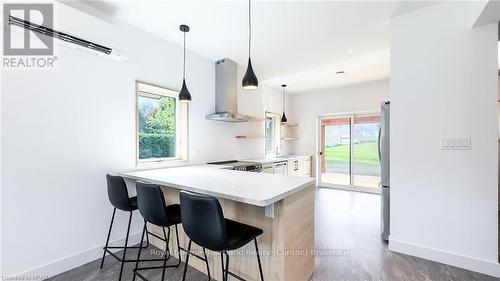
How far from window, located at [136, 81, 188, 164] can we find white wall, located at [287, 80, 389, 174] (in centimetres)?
405

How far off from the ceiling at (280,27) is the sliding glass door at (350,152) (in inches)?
72.2

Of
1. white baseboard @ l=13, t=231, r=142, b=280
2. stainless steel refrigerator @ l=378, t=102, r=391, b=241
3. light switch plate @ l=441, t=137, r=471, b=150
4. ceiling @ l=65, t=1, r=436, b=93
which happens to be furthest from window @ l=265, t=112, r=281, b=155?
white baseboard @ l=13, t=231, r=142, b=280

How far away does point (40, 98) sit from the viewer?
6.47ft

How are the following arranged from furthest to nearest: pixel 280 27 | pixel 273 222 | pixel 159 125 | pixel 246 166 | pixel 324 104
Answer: pixel 324 104 < pixel 246 166 < pixel 159 125 < pixel 280 27 < pixel 273 222

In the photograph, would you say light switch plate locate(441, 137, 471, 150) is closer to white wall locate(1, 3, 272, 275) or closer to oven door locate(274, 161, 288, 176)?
oven door locate(274, 161, 288, 176)

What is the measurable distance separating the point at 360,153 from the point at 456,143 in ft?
11.5

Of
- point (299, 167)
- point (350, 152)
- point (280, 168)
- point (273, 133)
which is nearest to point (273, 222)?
point (280, 168)

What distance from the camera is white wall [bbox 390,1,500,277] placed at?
204 cm

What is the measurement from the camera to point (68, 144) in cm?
213

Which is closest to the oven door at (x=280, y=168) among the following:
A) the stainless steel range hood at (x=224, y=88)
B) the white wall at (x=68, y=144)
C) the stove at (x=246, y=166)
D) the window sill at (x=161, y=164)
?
the stove at (x=246, y=166)

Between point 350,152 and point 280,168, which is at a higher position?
point 350,152

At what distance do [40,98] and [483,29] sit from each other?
4.35 m

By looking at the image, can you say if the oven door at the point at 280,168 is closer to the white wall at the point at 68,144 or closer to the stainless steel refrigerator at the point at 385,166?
the stainless steel refrigerator at the point at 385,166

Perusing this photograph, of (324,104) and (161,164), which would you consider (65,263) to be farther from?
(324,104)
